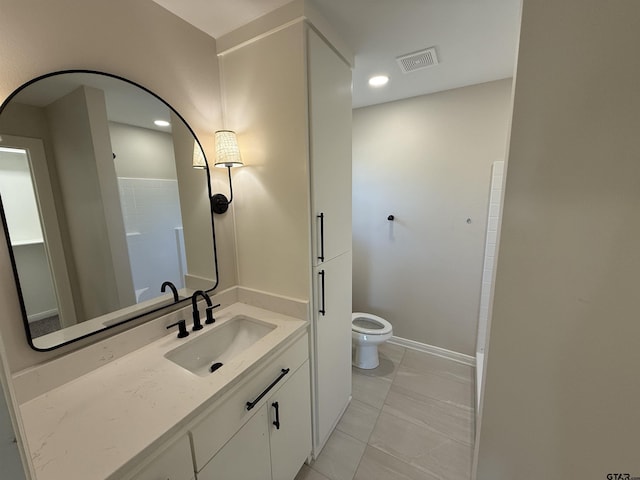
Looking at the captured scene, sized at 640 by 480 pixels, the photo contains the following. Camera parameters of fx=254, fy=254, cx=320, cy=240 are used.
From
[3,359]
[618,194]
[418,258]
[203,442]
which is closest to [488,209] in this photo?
[418,258]

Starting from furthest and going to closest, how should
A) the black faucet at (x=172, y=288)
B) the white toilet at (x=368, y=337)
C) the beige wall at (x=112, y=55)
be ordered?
the white toilet at (x=368, y=337)
the black faucet at (x=172, y=288)
the beige wall at (x=112, y=55)

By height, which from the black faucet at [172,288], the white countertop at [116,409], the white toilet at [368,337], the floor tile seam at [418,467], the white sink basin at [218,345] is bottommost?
the floor tile seam at [418,467]

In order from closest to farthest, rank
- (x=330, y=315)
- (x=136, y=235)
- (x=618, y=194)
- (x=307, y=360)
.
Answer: (x=618, y=194) < (x=136, y=235) < (x=307, y=360) < (x=330, y=315)

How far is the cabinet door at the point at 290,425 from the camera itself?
3.87 ft

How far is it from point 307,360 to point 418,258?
1.54 m

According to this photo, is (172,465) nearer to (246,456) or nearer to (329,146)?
(246,456)

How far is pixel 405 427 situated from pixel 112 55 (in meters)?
2.62

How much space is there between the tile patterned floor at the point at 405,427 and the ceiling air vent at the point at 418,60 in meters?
2.45

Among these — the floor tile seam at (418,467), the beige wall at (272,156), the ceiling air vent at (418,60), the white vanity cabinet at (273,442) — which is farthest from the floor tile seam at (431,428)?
the ceiling air vent at (418,60)

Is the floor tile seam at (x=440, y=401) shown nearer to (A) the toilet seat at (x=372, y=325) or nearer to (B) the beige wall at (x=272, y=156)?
(A) the toilet seat at (x=372, y=325)

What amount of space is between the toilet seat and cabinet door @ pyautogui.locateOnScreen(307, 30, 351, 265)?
0.96m

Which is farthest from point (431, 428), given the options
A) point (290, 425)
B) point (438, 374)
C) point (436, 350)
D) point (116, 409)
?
point (116, 409)

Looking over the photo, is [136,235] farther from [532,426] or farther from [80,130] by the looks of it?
[532,426]

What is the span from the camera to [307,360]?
4.61 ft
